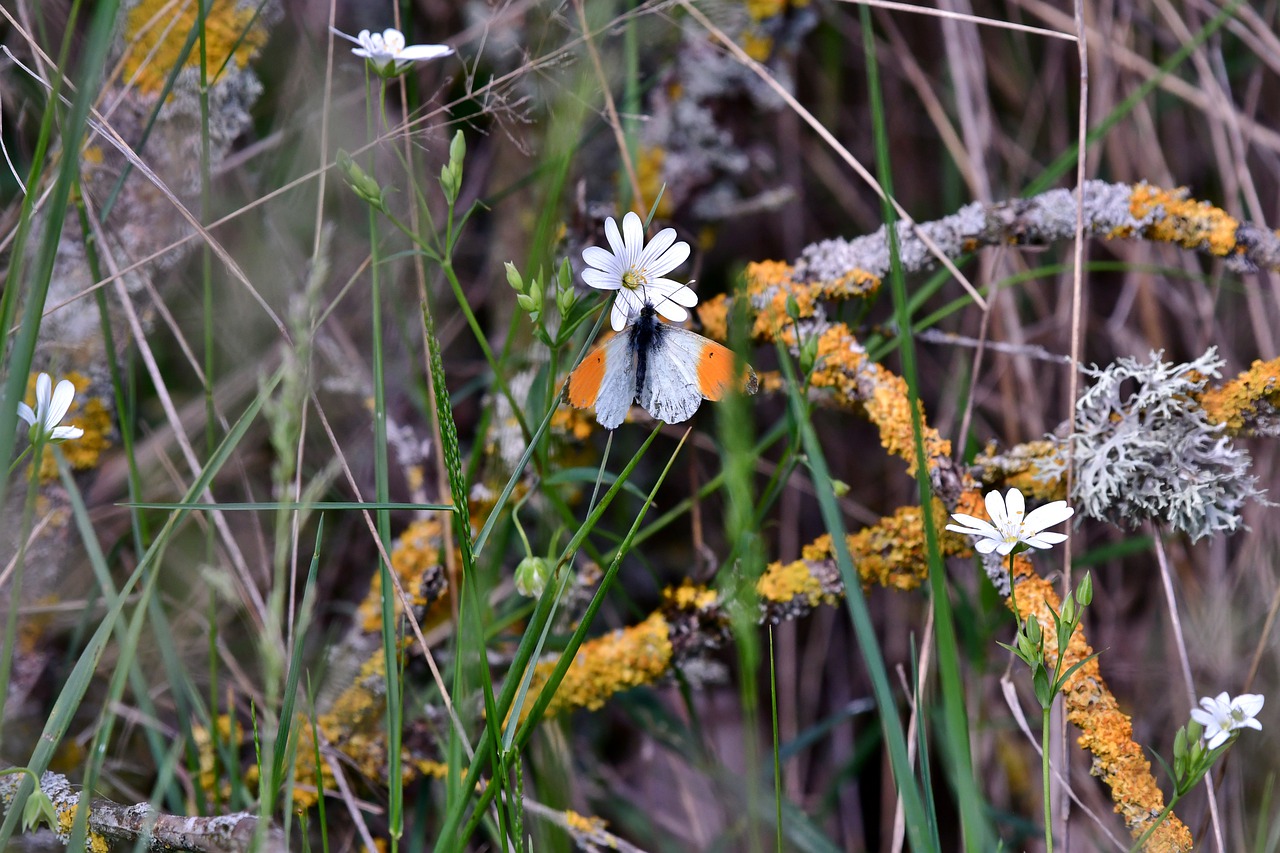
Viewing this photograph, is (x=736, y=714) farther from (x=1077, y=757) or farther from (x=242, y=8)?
(x=242, y=8)

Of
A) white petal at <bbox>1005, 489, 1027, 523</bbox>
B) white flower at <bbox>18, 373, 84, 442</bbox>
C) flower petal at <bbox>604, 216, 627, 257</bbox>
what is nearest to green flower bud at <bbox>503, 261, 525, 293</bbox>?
flower petal at <bbox>604, 216, 627, 257</bbox>

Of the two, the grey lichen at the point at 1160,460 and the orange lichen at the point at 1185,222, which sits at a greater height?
the orange lichen at the point at 1185,222

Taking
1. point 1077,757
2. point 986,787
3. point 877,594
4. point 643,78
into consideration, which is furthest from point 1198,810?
point 643,78

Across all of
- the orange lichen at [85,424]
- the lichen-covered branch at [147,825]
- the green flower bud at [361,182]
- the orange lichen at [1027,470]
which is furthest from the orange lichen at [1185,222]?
the orange lichen at [85,424]

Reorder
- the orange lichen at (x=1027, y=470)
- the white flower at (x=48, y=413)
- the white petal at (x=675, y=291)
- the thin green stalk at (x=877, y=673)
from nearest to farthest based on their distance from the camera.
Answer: the thin green stalk at (x=877, y=673) → the white flower at (x=48, y=413) → the white petal at (x=675, y=291) → the orange lichen at (x=1027, y=470)

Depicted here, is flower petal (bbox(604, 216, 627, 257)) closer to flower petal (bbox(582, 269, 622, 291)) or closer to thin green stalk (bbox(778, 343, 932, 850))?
flower petal (bbox(582, 269, 622, 291))

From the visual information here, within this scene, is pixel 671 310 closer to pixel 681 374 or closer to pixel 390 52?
pixel 681 374

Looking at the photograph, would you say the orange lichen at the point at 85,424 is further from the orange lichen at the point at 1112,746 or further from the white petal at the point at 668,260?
the orange lichen at the point at 1112,746

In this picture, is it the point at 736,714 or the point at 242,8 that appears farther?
the point at 736,714

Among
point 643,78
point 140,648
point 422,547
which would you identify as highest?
point 643,78
